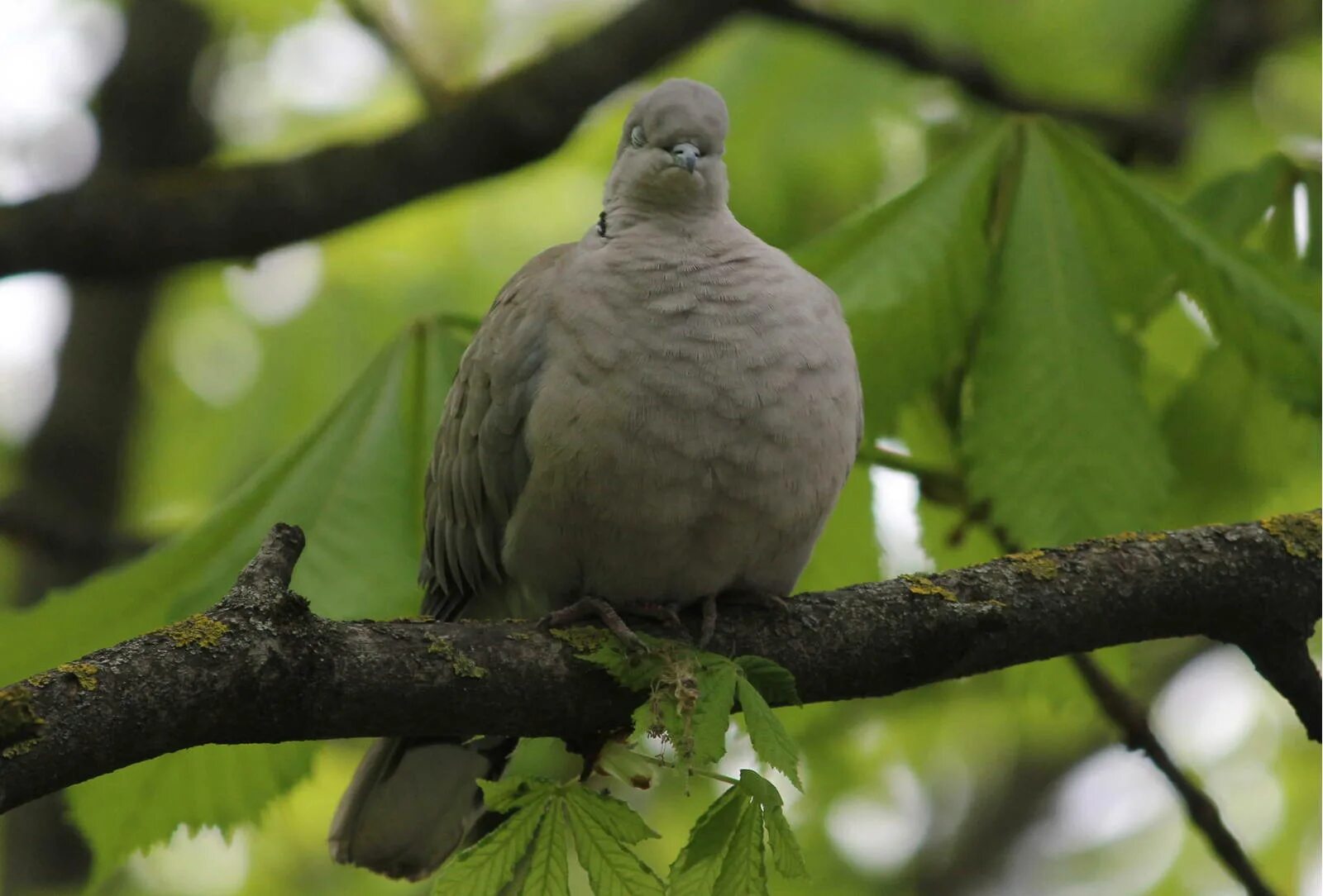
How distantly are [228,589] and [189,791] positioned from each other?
1.45 ft

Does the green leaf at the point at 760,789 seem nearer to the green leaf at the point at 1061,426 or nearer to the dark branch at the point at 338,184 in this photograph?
the green leaf at the point at 1061,426

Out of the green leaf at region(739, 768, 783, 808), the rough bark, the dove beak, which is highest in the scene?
the dove beak

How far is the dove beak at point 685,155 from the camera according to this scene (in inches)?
121

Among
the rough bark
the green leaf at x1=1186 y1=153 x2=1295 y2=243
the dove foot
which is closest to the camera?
the dove foot

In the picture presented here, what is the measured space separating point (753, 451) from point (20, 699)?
4.60ft

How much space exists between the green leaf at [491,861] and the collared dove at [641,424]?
0.66 meters

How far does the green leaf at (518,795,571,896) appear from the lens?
200 centimetres

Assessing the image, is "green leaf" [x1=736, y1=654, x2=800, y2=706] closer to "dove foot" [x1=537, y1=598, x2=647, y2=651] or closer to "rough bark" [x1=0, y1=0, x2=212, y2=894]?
"dove foot" [x1=537, y1=598, x2=647, y2=651]

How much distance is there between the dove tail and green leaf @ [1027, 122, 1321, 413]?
6.00 feet

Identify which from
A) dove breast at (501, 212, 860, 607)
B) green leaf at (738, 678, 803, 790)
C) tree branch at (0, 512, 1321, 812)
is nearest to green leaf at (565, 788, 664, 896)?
green leaf at (738, 678, 803, 790)

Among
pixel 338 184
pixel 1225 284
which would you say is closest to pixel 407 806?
pixel 338 184

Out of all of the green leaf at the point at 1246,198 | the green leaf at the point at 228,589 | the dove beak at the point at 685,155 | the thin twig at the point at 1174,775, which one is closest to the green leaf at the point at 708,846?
the green leaf at the point at 228,589

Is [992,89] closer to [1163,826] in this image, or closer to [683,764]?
[683,764]

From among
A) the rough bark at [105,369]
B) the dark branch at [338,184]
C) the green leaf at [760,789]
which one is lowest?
the rough bark at [105,369]
